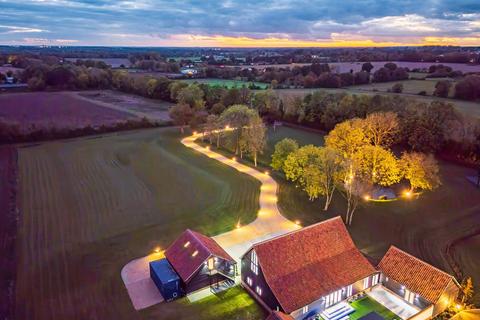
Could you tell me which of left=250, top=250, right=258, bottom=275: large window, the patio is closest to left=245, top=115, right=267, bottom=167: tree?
left=250, top=250, right=258, bottom=275: large window

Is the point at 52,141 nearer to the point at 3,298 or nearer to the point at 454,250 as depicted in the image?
the point at 3,298

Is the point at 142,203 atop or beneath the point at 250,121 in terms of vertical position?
beneath

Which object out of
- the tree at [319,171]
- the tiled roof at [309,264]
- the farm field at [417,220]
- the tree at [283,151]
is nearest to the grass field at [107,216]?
the tiled roof at [309,264]

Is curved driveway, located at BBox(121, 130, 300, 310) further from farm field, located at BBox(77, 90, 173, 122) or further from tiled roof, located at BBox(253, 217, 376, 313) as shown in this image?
farm field, located at BBox(77, 90, 173, 122)

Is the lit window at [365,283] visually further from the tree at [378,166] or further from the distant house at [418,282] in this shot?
the tree at [378,166]

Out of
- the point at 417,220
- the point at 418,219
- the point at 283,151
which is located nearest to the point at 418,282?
the point at 417,220

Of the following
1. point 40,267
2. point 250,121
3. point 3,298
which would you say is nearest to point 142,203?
point 40,267
